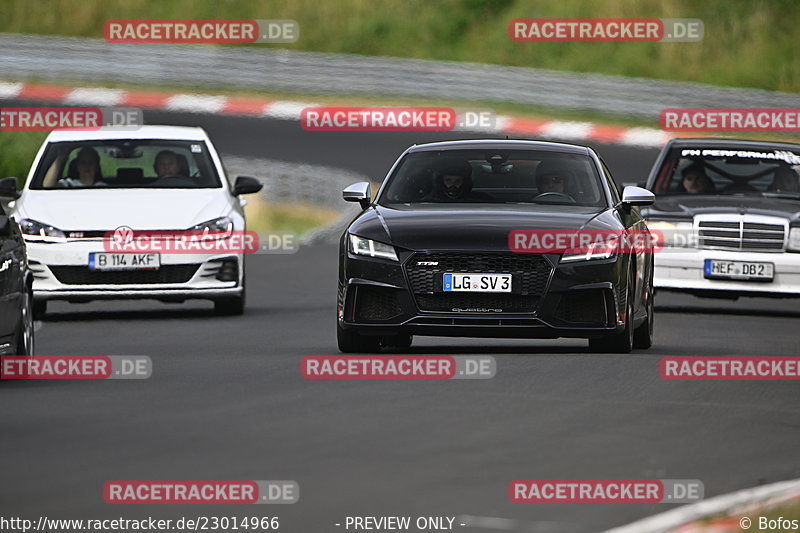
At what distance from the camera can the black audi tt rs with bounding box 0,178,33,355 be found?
480 inches

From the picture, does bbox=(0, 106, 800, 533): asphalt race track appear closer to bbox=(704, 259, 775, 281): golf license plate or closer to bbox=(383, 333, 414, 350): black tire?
bbox=(383, 333, 414, 350): black tire

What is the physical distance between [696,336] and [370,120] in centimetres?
1957

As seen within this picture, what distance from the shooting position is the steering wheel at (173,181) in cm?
1794

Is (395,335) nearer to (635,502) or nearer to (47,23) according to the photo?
(635,502)

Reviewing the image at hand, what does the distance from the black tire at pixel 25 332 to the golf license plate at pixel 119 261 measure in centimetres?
378

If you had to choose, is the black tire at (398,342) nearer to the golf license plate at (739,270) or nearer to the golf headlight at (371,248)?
the golf headlight at (371,248)

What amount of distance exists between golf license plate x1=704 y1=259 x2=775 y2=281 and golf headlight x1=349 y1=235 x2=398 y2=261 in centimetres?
593

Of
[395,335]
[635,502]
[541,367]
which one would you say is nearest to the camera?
[635,502]

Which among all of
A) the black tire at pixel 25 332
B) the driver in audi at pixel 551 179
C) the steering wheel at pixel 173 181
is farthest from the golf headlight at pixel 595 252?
the steering wheel at pixel 173 181

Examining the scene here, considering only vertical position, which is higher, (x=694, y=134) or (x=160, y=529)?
(x=160, y=529)

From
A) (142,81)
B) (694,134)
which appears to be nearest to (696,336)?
(694,134)

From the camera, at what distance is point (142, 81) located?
37250mm

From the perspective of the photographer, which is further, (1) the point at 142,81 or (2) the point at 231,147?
(1) the point at 142,81

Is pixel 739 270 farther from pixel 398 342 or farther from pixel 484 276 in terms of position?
pixel 484 276
